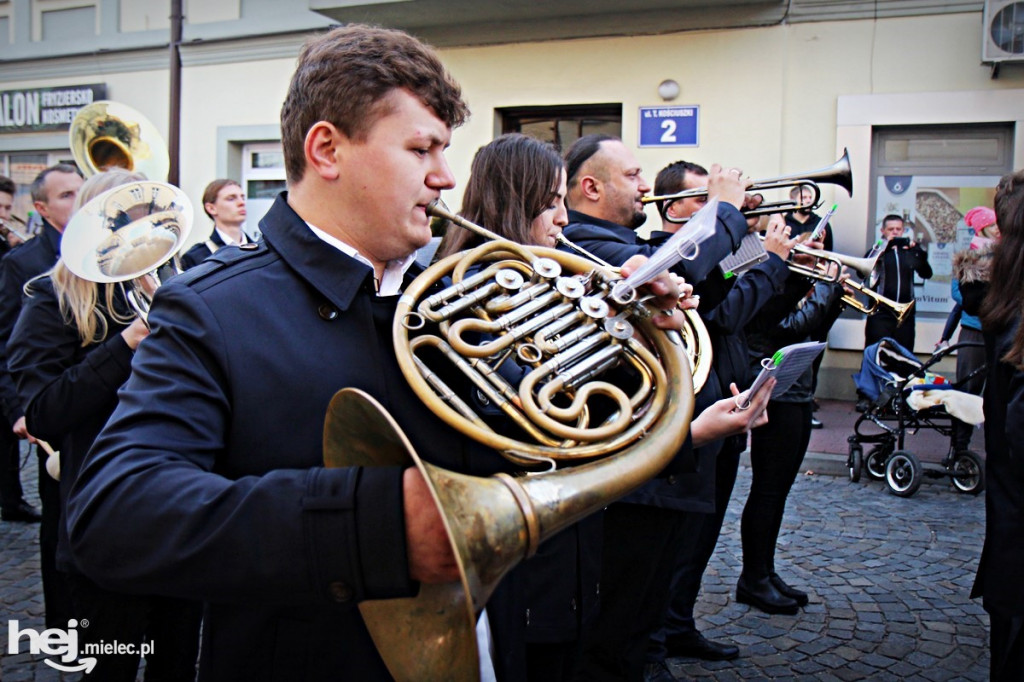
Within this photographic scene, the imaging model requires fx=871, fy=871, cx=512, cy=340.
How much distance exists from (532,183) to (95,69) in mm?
12969

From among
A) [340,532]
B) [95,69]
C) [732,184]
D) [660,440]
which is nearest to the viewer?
[340,532]

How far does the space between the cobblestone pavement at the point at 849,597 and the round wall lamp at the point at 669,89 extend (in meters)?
5.28

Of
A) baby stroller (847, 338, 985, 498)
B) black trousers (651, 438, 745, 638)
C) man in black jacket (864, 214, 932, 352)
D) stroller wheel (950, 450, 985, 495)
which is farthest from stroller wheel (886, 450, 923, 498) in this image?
black trousers (651, 438, 745, 638)

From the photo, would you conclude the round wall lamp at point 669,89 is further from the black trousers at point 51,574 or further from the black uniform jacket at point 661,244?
the black trousers at point 51,574

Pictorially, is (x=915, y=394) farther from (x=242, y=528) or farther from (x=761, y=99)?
(x=242, y=528)

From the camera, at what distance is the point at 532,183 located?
2775mm

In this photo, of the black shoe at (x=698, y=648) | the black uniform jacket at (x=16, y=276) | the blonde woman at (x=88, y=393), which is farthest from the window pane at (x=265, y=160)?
the black shoe at (x=698, y=648)

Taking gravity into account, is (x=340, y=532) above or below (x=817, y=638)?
above

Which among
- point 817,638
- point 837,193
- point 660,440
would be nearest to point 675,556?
point 817,638

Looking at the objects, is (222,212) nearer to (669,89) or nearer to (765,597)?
(765,597)

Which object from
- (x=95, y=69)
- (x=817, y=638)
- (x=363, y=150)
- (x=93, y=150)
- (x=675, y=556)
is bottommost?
(x=817, y=638)

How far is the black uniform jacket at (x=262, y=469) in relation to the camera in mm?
1075

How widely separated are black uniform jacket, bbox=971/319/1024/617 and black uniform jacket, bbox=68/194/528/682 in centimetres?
158

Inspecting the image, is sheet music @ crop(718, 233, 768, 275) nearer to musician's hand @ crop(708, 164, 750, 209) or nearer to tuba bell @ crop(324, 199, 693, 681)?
musician's hand @ crop(708, 164, 750, 209)
